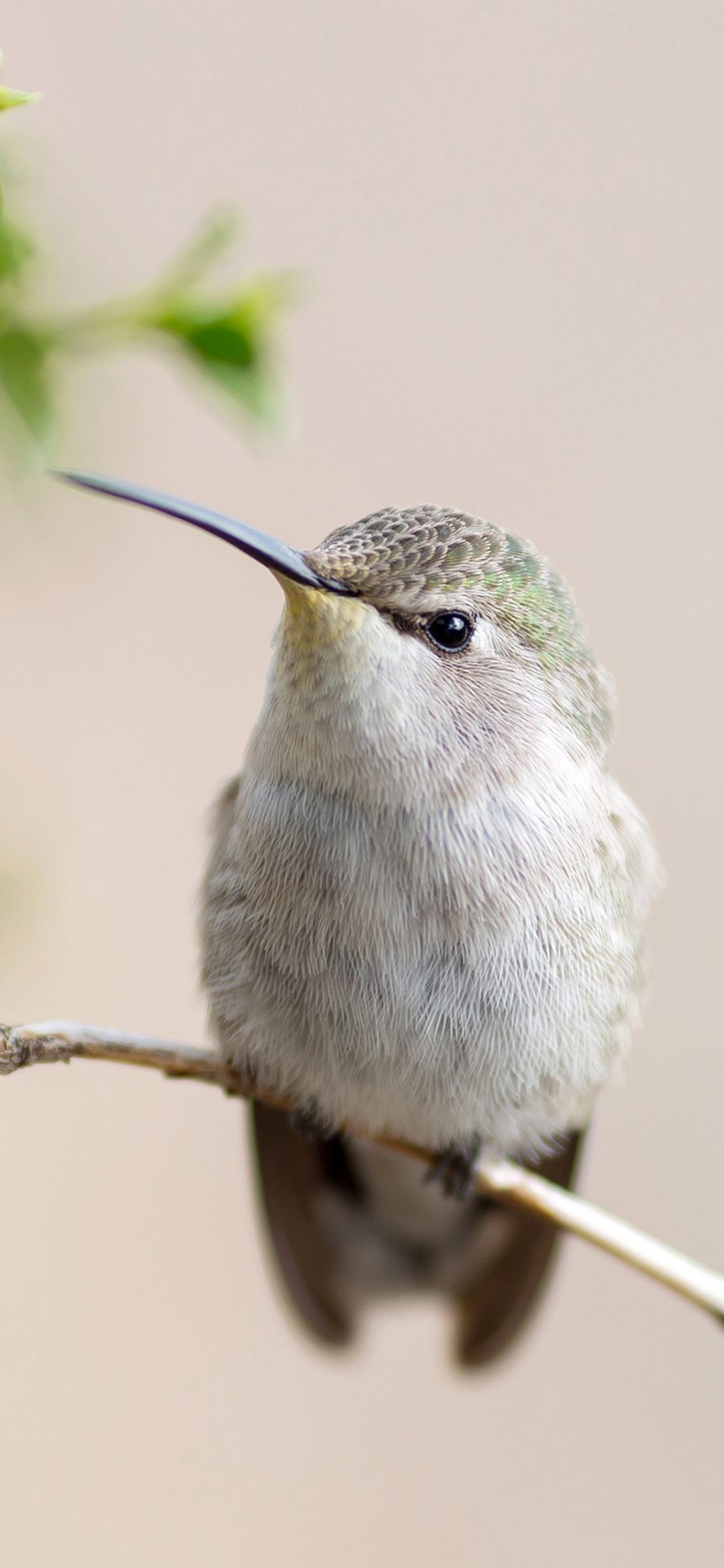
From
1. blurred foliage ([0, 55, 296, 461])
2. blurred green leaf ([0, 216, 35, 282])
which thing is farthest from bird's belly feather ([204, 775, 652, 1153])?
blurred green leaf ([0, 216, 35, 282])

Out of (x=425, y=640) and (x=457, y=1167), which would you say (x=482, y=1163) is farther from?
(x=425, y=640)

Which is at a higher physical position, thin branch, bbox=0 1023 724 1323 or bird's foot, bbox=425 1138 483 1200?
thin branch, bbox=0 1023 724 1323

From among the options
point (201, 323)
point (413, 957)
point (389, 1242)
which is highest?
point (201, 323)

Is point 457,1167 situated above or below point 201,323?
below

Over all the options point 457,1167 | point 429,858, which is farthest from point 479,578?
point 457,1167

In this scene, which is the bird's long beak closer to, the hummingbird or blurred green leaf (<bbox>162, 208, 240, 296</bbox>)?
the hummingbird

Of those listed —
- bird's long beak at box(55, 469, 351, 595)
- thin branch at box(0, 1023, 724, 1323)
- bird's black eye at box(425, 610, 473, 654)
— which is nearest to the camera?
bird's long beak at box(55, 469, 351, 595)

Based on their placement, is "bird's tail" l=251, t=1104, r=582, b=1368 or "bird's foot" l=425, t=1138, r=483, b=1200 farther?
"bird's tail" l=251, t=1104, r=582, b=1368

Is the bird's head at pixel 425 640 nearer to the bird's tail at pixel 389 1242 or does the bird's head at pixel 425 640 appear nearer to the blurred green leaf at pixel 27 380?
the blurred green leaf at pixel 27 380
